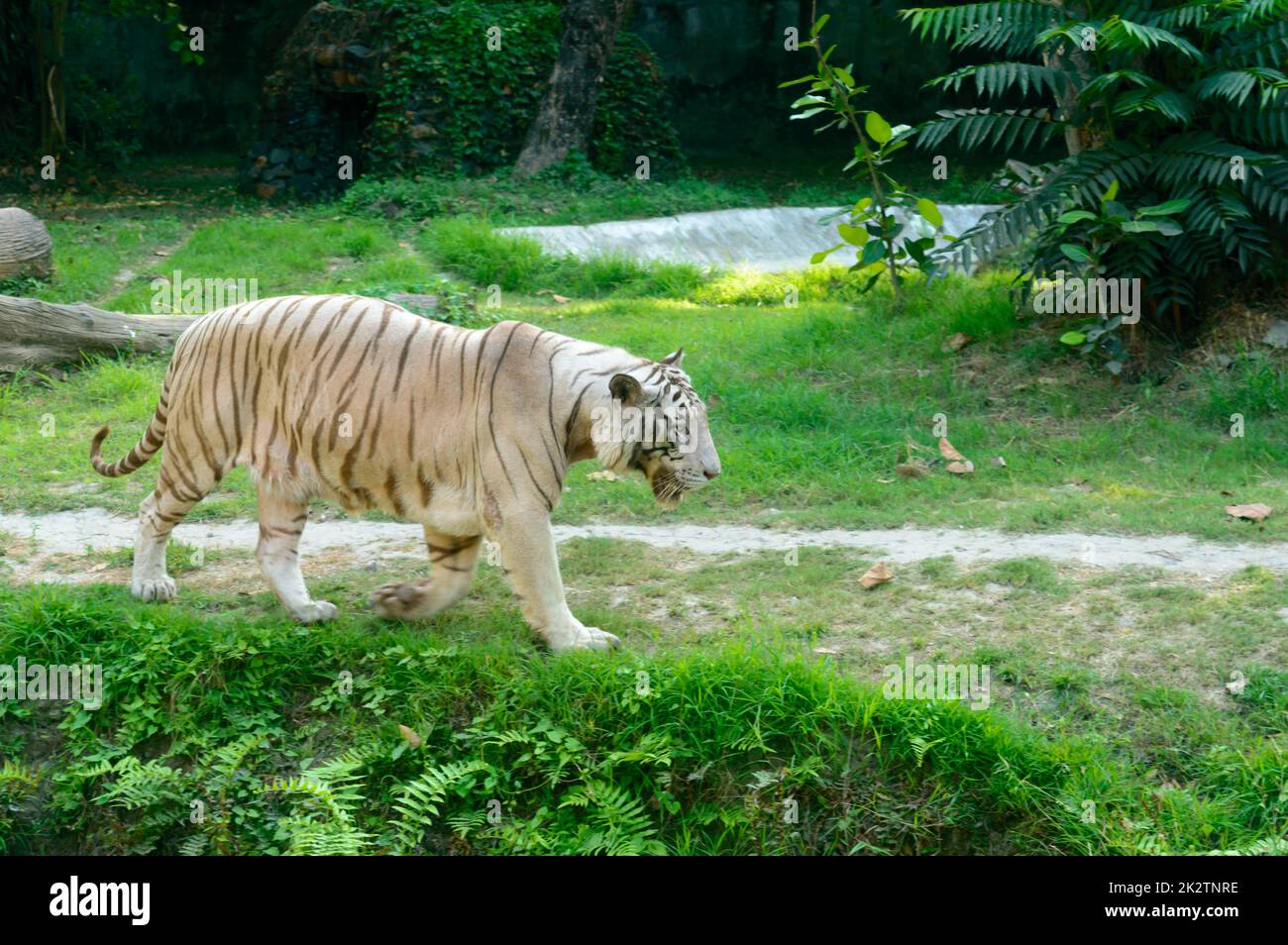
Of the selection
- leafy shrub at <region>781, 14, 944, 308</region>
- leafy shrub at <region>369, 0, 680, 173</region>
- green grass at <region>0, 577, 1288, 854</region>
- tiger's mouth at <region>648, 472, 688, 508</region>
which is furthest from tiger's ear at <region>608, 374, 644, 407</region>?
leafy shrub at <region>369, 0, 680, 173</region>

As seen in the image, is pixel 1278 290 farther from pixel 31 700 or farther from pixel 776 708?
pixel 31 700

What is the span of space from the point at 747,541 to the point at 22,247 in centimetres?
779

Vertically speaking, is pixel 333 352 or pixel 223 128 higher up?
pixel 223 128

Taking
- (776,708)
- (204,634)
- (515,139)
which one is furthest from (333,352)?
(515,139)

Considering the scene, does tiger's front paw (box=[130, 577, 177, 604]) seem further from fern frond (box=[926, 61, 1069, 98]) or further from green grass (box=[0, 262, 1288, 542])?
fern frond (box=[926, 61, 1069, 98])

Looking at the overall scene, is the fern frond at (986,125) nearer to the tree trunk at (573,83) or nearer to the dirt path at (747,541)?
A: the dirt path at (747,541)

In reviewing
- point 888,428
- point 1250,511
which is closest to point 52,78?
point 888,428

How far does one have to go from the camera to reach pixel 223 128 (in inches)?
889

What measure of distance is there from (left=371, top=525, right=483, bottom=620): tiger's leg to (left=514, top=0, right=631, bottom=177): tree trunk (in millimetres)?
11660

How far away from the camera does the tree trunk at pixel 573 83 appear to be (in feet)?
55.7

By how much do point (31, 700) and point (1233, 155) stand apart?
791 centimetres

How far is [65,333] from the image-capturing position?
9984 millimetres

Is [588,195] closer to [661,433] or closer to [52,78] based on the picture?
[52,78]

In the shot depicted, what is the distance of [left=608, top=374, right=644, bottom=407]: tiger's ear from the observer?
218 inches
